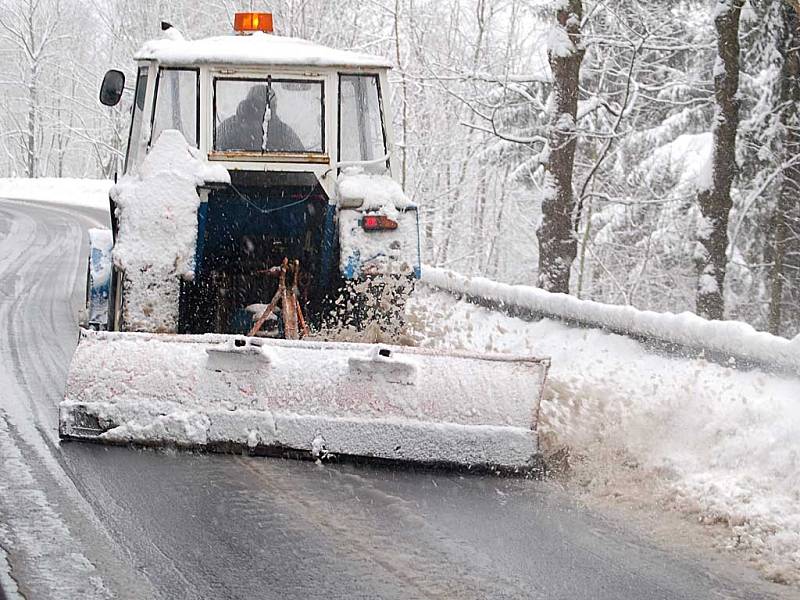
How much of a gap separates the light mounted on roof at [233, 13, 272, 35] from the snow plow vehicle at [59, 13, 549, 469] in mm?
15

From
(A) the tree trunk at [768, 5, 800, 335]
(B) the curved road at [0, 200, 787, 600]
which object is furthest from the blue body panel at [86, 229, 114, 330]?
(A) the tree trunk at [768, 5, 800, 335]

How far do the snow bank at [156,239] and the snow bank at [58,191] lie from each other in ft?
92.7

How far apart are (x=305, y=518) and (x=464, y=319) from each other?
4943mm

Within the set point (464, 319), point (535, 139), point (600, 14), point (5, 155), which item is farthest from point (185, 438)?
point (5, 155)

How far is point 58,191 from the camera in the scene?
3753cm

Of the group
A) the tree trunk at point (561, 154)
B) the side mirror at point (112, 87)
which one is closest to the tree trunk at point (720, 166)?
the tree trunk at point (561, 154)

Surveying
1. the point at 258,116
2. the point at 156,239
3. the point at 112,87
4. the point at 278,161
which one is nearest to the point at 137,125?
the point at 112,87

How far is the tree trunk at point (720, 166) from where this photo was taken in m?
13.4

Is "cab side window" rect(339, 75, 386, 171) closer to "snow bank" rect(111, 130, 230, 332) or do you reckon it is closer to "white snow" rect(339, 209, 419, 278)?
"white snow" rect(339, 209, 419, 278)

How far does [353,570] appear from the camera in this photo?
3.66m

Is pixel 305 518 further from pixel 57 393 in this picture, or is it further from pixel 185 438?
pixel 57 393

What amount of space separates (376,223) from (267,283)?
1.10 metres

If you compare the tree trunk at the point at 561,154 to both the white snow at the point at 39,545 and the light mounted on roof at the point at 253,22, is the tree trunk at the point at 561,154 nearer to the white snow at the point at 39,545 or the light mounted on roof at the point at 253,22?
the light mounted on roof at the point at 253,22

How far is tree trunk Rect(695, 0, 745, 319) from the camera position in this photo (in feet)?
43.9
